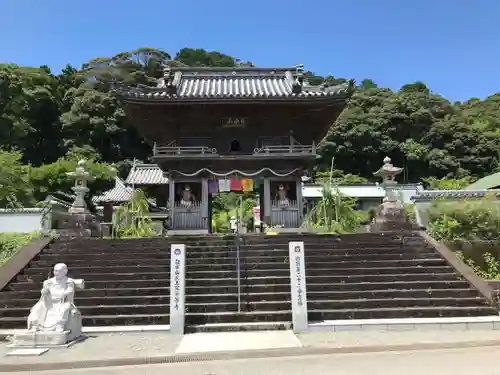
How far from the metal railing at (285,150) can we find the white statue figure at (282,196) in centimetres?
149

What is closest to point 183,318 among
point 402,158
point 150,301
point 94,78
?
point 150,301

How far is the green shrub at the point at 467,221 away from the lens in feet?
39.3

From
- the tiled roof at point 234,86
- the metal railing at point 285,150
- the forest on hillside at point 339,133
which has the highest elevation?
the forest on hillside at point 339,133

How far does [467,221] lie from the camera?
12258mm

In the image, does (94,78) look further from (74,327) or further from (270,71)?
(74,327)

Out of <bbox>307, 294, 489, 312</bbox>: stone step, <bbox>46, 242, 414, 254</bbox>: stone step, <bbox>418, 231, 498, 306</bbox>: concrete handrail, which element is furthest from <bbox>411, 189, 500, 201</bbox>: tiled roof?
<bbox>307, 294, 489, 312</bbox>: stone step

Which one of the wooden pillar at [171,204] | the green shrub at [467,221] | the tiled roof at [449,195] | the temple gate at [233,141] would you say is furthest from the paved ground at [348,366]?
the wooden pillar at [171,204]

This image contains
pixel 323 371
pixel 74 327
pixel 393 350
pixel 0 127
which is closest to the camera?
pixel 323 371

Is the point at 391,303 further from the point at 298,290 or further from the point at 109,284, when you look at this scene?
the point at 109,284

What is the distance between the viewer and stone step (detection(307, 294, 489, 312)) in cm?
911

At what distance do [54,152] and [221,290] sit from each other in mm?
43095

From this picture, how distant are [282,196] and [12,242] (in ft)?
32.2

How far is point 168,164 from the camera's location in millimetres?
16797

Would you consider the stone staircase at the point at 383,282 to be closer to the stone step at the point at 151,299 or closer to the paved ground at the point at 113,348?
the stone step at the point at 151,299
